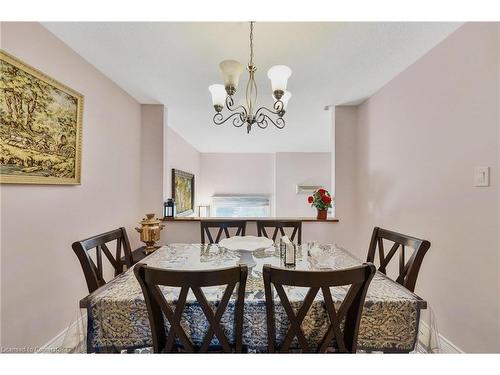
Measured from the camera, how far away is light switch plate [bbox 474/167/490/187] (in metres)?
1.34

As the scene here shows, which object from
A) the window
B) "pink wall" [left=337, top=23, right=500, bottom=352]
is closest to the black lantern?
"pink wall" [left=337, top=23, right=500, bottom=352]

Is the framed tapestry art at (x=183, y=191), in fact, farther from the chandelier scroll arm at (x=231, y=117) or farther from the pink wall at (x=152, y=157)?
the chandelier scroll arm at (x=231, y=117)

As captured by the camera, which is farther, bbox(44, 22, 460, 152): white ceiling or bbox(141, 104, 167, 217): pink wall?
bbox(141, 104, 167, 217): pink wall

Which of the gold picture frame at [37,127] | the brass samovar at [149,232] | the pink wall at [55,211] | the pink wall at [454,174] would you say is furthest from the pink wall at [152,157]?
the pink wall at [454,174]

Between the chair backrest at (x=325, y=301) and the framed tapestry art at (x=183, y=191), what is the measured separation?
3101mm

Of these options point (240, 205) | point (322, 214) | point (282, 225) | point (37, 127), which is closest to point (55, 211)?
point (37, 127)

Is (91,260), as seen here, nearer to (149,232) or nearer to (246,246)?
(246,246)

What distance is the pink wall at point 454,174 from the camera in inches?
52.5

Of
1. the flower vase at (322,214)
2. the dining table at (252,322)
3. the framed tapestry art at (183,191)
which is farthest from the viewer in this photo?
the framed tapestry art at (183,191)

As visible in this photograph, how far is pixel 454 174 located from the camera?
1564mm

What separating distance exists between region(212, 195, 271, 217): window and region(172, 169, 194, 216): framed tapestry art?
98 centimetres

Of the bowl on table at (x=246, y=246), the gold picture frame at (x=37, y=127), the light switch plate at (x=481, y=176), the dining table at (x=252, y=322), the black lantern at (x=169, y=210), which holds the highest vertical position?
the gold picture frame at (x=37, y=127)

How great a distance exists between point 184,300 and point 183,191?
3589mm

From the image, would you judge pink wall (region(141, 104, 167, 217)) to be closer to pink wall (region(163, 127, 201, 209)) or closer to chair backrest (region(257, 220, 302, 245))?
pink wall (region(163, 127, 201, 209))
